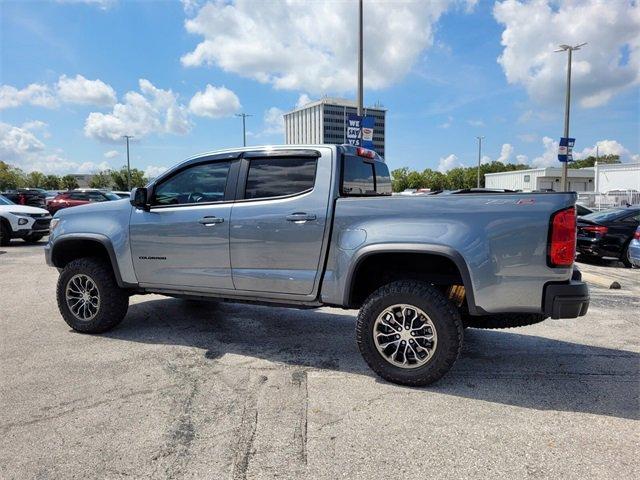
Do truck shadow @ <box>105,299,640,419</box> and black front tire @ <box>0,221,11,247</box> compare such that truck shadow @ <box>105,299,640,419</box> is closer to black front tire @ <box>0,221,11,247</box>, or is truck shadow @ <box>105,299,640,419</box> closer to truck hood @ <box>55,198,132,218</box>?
truck hood @ <box>55,198,132,218</box>

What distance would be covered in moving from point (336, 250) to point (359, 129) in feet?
31.0

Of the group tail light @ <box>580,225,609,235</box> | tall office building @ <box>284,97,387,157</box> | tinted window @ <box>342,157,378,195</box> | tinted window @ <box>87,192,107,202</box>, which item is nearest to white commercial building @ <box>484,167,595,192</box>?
tall office building @ <box>284,97,387,157</box>

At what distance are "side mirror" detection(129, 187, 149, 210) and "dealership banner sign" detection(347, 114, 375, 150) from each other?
8507 millimetres

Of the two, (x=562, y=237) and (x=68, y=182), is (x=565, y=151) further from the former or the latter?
(x=68, y=182)

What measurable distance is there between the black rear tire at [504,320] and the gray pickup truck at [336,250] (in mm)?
12

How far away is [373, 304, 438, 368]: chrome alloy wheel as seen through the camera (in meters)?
3.76

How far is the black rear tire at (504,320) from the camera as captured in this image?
13.1 ft

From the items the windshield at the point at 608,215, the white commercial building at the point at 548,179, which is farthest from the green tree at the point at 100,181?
the windshield at the point at 608,215

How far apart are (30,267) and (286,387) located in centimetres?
849

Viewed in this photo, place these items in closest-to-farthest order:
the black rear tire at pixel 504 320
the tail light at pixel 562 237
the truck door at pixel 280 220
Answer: the tail light at pixel 562 237 < the black rear tire at pixel 504 320 < the truck door at pixel 280 220

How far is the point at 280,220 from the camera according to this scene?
13.8ft

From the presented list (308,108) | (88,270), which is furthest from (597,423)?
(308,108)

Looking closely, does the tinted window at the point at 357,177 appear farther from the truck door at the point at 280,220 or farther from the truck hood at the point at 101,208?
the truck hood at the point at 101,208

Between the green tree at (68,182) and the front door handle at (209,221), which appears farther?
the green tree at (68,182)
